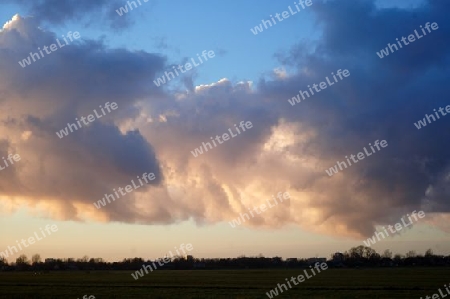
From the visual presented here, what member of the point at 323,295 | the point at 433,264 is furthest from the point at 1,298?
A: the point at 433,264

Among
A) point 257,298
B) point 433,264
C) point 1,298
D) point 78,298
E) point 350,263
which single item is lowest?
point 433,264

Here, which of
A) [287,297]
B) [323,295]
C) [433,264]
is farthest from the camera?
[433,264]

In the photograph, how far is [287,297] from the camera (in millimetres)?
45844

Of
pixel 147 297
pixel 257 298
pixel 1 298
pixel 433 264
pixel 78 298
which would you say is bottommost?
pixel 433 264

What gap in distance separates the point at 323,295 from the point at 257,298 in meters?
7.38

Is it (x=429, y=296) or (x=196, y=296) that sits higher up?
(x=196, y=296)

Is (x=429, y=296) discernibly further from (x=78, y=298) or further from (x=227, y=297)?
(x=78, y=298)

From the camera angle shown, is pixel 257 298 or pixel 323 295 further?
pixel 323 295

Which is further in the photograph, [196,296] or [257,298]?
[196,296]

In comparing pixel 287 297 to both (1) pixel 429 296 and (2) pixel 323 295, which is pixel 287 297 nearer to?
(2) pixel 323 295

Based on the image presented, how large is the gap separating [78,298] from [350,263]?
16274 cm

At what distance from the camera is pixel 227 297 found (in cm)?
4762

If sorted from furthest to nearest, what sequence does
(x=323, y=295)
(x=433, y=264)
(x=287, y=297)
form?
(x=433, y=264) → (x=323, y=295) → (x=287, y=297)

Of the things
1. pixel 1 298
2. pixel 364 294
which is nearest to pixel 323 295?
pixel 364 294
